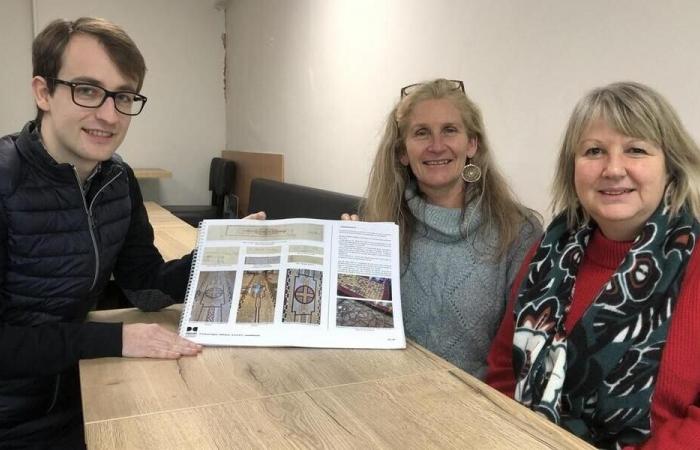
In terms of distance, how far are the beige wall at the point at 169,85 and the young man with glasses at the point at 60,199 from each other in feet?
14.4

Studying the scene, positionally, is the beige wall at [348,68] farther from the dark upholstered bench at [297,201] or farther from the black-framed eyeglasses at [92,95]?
the black-framed eyeglasses at [92,95]

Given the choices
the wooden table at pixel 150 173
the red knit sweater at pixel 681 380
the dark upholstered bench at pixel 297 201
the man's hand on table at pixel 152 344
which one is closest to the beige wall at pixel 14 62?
the wooden table at pixel 150 173

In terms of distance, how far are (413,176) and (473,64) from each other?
0.71 meters

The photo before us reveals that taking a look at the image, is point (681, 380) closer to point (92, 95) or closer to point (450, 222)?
point (450, 222)

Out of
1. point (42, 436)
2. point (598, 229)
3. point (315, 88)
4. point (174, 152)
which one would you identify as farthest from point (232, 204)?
point (598, 229)

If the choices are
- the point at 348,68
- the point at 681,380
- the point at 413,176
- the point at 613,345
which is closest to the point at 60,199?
the point at 413,176

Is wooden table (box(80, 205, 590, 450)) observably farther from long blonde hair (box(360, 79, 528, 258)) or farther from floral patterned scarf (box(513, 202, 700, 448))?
long blonde hair (box(360, 79, 528, 258))

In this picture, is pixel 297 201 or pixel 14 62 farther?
pixel 14 62

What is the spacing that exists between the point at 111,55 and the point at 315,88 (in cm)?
247

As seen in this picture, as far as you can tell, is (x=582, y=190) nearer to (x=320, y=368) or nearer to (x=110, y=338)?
(x=320, y=368)

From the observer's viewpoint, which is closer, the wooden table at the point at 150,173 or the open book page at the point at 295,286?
the open book page at the point at 295,286

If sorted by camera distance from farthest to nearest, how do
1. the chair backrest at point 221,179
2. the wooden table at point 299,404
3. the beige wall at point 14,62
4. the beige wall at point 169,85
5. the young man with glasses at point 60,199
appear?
the chair backrest at point 221,179, the beige wall at point 169,85, the beige wall at point 14,62, the young man with glasses at point 60,199, the wooden table at point 299,404

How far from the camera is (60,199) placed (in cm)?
127

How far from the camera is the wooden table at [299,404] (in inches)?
29.9
